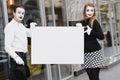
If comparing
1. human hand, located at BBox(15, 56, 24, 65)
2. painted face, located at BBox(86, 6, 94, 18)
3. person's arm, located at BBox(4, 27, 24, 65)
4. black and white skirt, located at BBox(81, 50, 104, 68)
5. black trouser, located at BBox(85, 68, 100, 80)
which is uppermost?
painted face, located at BBox(86, 6, 94, 18)

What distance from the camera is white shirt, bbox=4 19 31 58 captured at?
5.19 metres

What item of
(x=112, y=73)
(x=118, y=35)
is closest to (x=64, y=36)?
(x=112, y=73)

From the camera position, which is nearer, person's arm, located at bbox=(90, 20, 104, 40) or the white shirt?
the white shirt

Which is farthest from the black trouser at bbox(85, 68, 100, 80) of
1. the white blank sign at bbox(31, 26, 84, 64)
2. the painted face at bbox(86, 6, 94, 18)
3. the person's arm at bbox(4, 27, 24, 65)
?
the person's arm at bbox(4, 27, 24, 65)

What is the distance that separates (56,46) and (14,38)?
2.19 ft

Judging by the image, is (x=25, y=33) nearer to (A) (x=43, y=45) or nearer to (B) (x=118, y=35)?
(A) (x=43, y=45)

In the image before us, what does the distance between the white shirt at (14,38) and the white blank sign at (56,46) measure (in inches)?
7.9

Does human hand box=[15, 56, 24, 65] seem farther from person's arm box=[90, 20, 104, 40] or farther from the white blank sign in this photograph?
person's arm box=[90, 20, 104, 40]

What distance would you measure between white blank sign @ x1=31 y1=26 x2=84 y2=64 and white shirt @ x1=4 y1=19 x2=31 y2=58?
201 millimetres

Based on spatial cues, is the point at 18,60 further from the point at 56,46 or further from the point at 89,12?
the point at 89,12

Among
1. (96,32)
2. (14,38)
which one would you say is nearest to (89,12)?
(96,32)

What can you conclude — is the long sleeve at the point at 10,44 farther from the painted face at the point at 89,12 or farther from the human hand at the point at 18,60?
the painted face at the point at 89,12

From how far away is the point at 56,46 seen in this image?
5.56 m

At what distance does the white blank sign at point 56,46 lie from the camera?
5500 mm
